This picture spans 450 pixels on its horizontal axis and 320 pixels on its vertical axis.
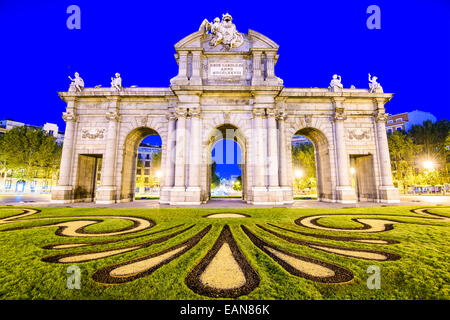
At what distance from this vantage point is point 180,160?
55.3 ft

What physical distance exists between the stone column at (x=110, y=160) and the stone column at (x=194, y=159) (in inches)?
301

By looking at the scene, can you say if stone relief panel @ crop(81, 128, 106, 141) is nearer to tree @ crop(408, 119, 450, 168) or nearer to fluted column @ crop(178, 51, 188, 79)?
fluted column @ crop(178, 51, 188, 79)

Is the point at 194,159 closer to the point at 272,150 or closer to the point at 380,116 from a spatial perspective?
the point at 272,150

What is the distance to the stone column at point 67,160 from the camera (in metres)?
17.9

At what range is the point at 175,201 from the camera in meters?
16.1

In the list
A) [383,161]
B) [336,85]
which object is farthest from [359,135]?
[336,85]

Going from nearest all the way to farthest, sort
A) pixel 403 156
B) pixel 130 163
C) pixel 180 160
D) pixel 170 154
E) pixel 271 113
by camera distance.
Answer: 1. pixel 180 160
2. pixel 271 113
3. pixel 170 154
4. pixel 130 163
5. pixel 403 156

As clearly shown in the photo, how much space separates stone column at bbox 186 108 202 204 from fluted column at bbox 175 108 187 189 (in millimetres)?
607

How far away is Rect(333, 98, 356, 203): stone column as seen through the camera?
17.7 metres

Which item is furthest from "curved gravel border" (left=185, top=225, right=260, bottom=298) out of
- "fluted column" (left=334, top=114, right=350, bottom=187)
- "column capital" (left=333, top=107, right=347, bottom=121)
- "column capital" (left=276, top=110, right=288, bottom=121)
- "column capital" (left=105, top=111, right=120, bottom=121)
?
"column capital" (left=333, top=107, right=347, bottom=121)

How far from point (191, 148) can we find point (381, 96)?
19.7 m

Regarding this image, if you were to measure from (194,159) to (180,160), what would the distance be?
123 centimetres
